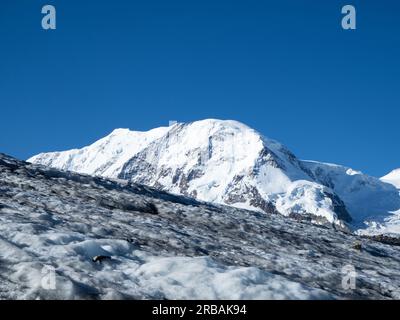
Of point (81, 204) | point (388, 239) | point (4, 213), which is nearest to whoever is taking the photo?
point (4, 213)

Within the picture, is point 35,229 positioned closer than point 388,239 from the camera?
Yes

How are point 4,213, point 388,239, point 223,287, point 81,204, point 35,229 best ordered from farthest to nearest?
point 388,239 → point 81,204 → point 4,213 → point 35,229 → point 223,287

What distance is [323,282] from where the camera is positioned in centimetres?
1551

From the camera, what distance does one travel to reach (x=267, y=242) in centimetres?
2031

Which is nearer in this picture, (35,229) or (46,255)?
(46,255)

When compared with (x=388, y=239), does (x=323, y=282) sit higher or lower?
lower
